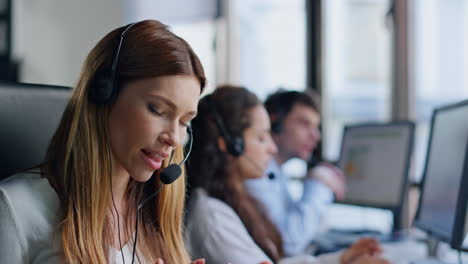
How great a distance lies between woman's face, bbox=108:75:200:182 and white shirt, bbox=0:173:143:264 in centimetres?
14

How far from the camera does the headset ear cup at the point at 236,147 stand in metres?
1.54

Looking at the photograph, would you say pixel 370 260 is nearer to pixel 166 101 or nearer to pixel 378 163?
pixel 166 101

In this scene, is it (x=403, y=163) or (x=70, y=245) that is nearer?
(x=70, y=245)

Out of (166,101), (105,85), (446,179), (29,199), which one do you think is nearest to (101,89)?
(105,85)

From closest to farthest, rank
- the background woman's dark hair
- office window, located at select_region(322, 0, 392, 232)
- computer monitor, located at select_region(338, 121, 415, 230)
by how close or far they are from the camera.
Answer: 1. the background woman's dark hair
2. computer monitor, located at select_region(338, 121, 415, 230)
3. office window, located at select_region(322, 0, 392, 232)

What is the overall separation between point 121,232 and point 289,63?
2.37 metres

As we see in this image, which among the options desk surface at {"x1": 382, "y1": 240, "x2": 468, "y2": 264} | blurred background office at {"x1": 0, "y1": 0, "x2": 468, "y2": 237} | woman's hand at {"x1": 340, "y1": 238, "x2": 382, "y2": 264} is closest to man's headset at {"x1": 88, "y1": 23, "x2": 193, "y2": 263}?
woman's hand at {"x1": 340, "y1": 238, "x2": 382, "y2": 264}

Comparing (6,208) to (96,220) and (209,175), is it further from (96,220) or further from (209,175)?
Result: (209,175)

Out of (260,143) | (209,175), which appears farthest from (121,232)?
(260,143)

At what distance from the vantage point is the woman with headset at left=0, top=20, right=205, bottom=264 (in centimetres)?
88

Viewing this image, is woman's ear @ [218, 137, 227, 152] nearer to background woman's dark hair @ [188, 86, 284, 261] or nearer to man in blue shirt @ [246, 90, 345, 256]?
background woman's dark hair @ [188, 86, 284, 261]

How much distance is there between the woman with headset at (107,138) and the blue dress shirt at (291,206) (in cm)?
94

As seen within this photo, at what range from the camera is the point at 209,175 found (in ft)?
5.00

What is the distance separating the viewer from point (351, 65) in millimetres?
3055
